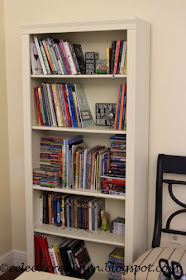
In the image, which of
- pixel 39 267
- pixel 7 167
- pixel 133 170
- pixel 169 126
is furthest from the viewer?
pixel 7 167

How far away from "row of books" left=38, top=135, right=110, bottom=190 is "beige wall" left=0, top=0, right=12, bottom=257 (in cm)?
39

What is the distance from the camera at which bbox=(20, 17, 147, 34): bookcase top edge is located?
7.73ft

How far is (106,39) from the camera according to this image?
272 centimetres

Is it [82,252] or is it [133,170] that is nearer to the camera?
[133,170]

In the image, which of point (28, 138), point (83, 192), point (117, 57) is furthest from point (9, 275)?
point (117, 57)

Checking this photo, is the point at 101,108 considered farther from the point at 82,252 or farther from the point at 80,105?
the point at 82,252

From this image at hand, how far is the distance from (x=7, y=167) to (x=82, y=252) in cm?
86

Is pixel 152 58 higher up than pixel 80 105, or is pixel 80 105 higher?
pixel 152 58

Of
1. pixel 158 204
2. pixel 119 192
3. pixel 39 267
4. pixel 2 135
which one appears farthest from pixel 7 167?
pixel 158 204

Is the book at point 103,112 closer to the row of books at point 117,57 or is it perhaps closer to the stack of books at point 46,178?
the row of books at point 117,57

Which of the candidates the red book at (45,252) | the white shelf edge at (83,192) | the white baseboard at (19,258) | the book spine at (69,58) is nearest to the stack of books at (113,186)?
the white shelf edge at (83,192)

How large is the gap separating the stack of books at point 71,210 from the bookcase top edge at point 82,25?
3.69 feet

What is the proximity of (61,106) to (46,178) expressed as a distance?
0.50 m

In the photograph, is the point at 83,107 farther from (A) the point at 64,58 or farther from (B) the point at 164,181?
(B) the point at 164,181
